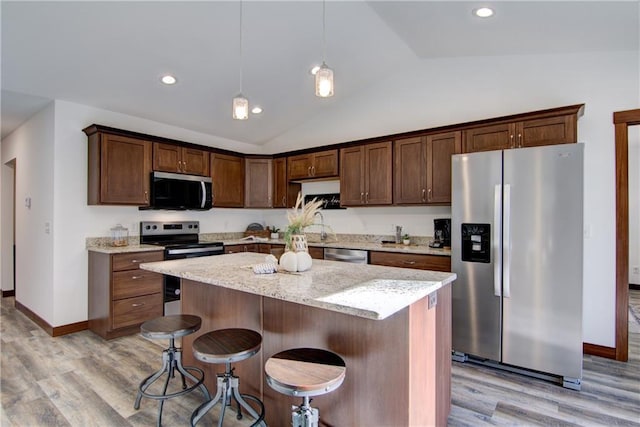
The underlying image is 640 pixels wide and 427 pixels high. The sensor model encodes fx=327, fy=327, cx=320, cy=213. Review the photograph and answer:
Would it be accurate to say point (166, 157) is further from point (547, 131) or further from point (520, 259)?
point (547, 131)

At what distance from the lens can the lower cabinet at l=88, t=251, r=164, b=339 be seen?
3.42 m

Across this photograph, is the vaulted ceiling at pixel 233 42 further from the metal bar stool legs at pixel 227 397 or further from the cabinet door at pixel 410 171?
the metal bar stool legs at pixel 227 397

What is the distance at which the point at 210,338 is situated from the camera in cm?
185

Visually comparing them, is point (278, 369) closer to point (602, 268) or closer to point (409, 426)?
point (409, 426)

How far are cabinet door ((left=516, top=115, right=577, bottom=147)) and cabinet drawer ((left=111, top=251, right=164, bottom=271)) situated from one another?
3.98 meters

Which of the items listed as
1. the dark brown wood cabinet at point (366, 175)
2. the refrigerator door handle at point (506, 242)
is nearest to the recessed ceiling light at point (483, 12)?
the refrigerator door handle at point (506, 242)

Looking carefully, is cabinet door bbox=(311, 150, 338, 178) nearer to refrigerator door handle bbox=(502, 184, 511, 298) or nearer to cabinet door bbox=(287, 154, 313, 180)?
cabinet door bbox=(287, 154, 313, 180)

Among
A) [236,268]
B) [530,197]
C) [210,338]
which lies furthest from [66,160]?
[530,197]

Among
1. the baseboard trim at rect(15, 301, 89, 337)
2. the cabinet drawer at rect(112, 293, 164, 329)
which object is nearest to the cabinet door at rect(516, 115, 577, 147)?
the cabinet drawer at rect(112, 293, 164, 329)

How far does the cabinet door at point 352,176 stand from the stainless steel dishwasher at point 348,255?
672 millimetres

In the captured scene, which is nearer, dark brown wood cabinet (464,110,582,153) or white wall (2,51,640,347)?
dark brown wood cabinet (464,110,582,153)

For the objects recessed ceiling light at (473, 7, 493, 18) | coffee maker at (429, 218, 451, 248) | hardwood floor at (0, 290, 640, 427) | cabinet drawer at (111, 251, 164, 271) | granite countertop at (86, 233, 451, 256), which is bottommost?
hardwood floor at (0, 290, 640, 427)

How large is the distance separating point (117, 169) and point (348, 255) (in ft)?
9.30

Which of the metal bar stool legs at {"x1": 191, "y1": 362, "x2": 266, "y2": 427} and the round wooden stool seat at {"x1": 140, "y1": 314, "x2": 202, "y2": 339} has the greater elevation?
the round wooden stool seat at {"x1": 140, "y1": 314, "x2": 202, "y2": 339}
